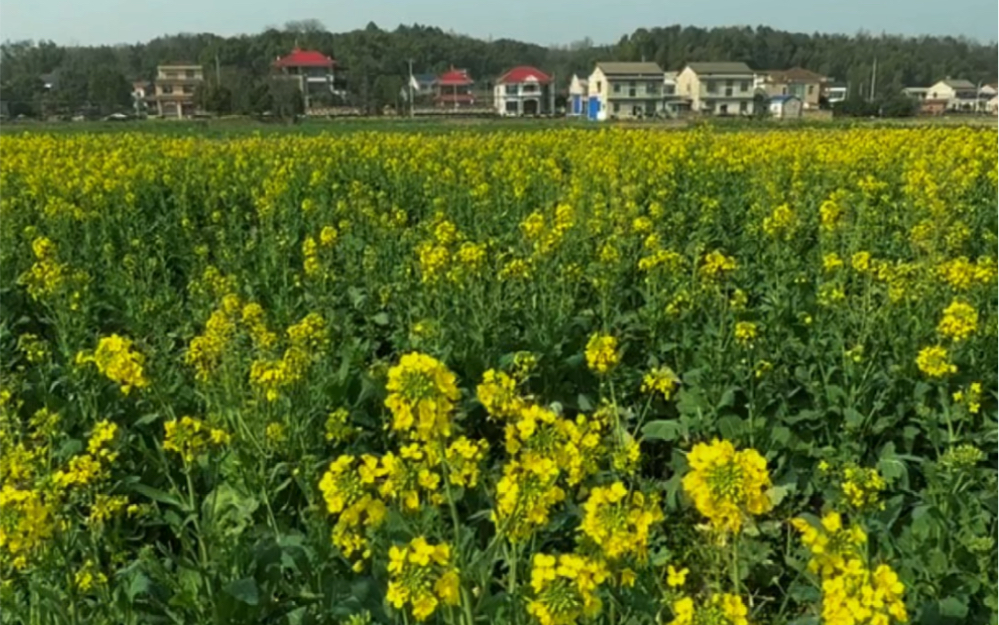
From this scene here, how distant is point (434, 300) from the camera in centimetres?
541

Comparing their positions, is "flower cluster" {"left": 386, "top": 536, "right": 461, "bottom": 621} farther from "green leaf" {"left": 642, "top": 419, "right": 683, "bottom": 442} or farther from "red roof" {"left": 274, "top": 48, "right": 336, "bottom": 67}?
"red roof" {"left": 274, "top": 48, "right": 336, "bottom": 67}

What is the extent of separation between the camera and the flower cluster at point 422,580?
6.03 feet

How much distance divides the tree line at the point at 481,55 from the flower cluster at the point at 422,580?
73261mm

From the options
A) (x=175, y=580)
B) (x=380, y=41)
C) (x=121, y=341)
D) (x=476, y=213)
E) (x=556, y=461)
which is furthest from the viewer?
(x=380, y=41)

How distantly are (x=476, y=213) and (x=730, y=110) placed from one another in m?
74.3

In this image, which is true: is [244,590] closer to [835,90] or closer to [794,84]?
[794,84]

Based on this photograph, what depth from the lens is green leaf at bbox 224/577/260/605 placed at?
2471 mm

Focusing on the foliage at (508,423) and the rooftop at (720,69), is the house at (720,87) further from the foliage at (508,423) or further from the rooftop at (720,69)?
the foliage at (508,423)

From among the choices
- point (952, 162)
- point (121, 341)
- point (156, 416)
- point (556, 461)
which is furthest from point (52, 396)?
point (952, 162)

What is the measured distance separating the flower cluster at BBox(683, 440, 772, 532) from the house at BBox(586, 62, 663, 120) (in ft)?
237

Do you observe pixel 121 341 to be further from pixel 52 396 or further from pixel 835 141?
pixel 835 141

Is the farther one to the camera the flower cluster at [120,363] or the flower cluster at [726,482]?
the flower cluster at [120,363]

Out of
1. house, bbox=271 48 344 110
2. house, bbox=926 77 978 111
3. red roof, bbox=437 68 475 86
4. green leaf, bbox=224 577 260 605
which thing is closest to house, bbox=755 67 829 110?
house, bbox=926 77 978 111

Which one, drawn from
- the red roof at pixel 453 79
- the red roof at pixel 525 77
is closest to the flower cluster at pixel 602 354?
the red roof at pixel 525 77
